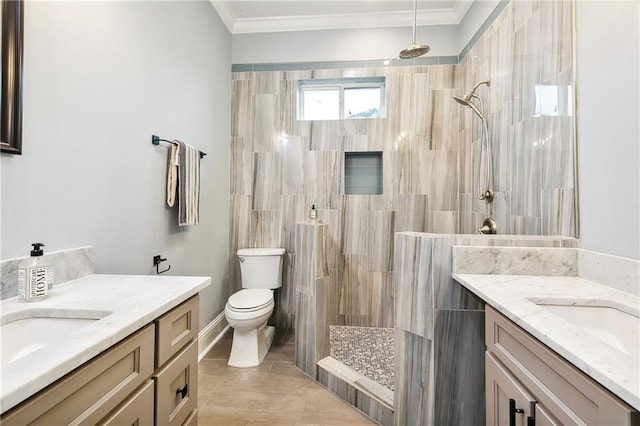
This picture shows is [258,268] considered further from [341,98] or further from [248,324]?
[341,98]

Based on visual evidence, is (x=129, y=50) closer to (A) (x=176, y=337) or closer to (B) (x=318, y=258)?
(A) (x=176, y=337)

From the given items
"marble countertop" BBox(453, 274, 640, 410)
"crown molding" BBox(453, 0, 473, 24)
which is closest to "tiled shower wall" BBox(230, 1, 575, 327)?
"crown molding" BBox(453, 0, 473, 24)

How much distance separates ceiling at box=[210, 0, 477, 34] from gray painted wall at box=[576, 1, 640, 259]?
1.67 meters

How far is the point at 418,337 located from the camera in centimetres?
138

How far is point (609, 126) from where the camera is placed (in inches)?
44.2

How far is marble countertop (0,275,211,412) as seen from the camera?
51 centimetres

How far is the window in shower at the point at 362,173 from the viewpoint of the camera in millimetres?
2857

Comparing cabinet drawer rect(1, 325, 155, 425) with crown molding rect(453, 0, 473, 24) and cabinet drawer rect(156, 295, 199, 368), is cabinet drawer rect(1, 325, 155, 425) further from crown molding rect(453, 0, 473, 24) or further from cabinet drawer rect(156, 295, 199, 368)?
crown molding rect(453, 0, 473, 24)

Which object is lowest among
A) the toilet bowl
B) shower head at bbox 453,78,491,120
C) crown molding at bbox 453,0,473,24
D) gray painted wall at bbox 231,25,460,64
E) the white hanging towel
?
the toilet bowl

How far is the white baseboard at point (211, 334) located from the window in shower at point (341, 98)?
210cm

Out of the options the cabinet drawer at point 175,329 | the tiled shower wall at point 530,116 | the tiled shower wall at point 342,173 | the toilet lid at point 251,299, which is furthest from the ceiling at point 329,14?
the cabinet drawer at point 175,329

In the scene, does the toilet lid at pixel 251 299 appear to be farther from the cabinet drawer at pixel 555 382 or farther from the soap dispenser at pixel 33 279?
the cabinet drawer at pixel 555 382

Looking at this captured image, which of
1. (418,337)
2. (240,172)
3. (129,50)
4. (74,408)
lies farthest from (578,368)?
(240,172)

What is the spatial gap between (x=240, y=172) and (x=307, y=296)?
1.46 meters
